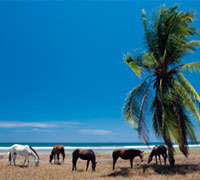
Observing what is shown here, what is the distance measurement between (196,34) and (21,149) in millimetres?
15935

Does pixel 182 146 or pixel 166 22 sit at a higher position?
pixel 166 22

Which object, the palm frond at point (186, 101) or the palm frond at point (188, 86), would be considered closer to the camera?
the palm frond at point (186, 101)

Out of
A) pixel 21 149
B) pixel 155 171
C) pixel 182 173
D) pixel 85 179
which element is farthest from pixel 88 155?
pixel 21 149

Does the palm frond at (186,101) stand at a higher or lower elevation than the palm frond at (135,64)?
lower

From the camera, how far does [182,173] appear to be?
11484 millimetres

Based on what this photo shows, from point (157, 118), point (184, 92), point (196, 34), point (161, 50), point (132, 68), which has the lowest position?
point (157, 118)

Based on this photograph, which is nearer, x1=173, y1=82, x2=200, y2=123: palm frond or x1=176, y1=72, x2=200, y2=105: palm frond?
x1=173, y1=82, x2=200, y2=123: palm frond

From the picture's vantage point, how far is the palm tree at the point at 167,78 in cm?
1245

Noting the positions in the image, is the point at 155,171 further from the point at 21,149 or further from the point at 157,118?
the point at 21,149

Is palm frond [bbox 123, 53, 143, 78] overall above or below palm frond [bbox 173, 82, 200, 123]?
above

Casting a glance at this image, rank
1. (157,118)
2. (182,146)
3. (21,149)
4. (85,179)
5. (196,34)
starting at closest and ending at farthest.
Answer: (85,179)
(182,146)
(157,118)
(196,34)
(21,149)

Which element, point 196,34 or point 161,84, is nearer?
point 161,84

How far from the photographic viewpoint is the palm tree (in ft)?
40.9

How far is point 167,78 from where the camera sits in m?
13.3
